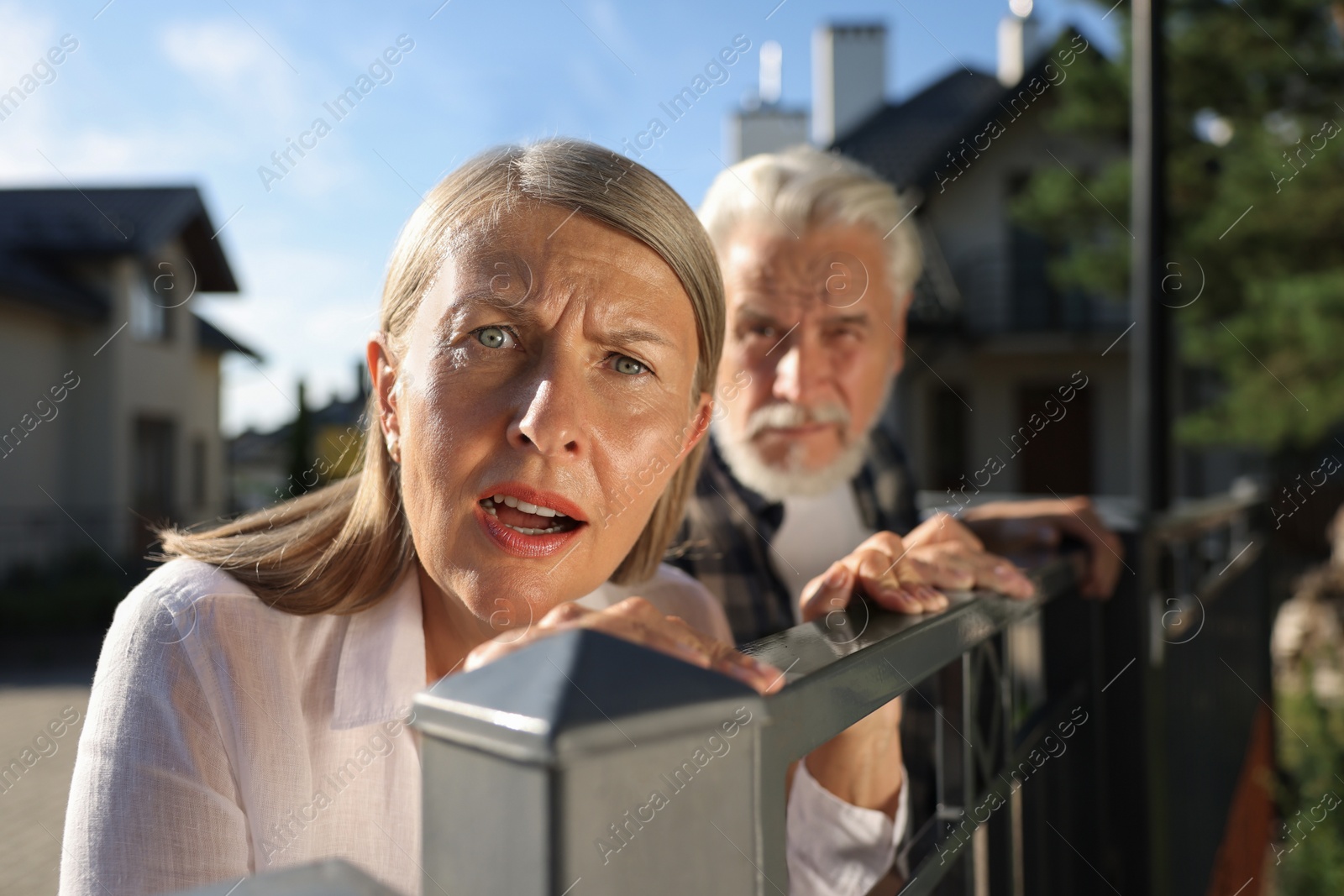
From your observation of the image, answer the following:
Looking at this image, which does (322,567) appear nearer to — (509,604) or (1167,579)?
(509,604)

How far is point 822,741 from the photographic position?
0.81 metres

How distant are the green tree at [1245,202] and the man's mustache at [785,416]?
892 centimetres

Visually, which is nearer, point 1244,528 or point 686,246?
point 686,246

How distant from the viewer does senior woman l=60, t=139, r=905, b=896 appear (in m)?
1.00

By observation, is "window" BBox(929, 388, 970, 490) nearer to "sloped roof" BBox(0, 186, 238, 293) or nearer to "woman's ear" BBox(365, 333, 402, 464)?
"sloped roof" BBox(0, 186, 238, 293)

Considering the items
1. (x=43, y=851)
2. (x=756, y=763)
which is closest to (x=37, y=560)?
(x=43, y=851)

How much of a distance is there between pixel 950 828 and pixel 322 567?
0.82 metres

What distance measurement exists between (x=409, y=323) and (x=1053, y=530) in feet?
4.68

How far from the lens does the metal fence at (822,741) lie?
1.75 ft

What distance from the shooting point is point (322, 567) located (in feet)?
4.10

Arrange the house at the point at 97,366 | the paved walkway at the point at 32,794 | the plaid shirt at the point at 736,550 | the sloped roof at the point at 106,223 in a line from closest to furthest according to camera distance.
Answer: the plaid shirt at the point at 736,550
the paved walkway at the point at 32,794
the house at the point at 97,366
the sloped roof at the point at 106,223

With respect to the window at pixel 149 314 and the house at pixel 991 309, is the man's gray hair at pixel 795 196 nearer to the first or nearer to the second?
the house at pixel 991 309

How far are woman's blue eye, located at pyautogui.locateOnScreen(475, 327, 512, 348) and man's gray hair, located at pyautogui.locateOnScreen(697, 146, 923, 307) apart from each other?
101cm

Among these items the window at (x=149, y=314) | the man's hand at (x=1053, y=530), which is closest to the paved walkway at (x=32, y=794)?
the man's hand at (x=1053, y=530)
